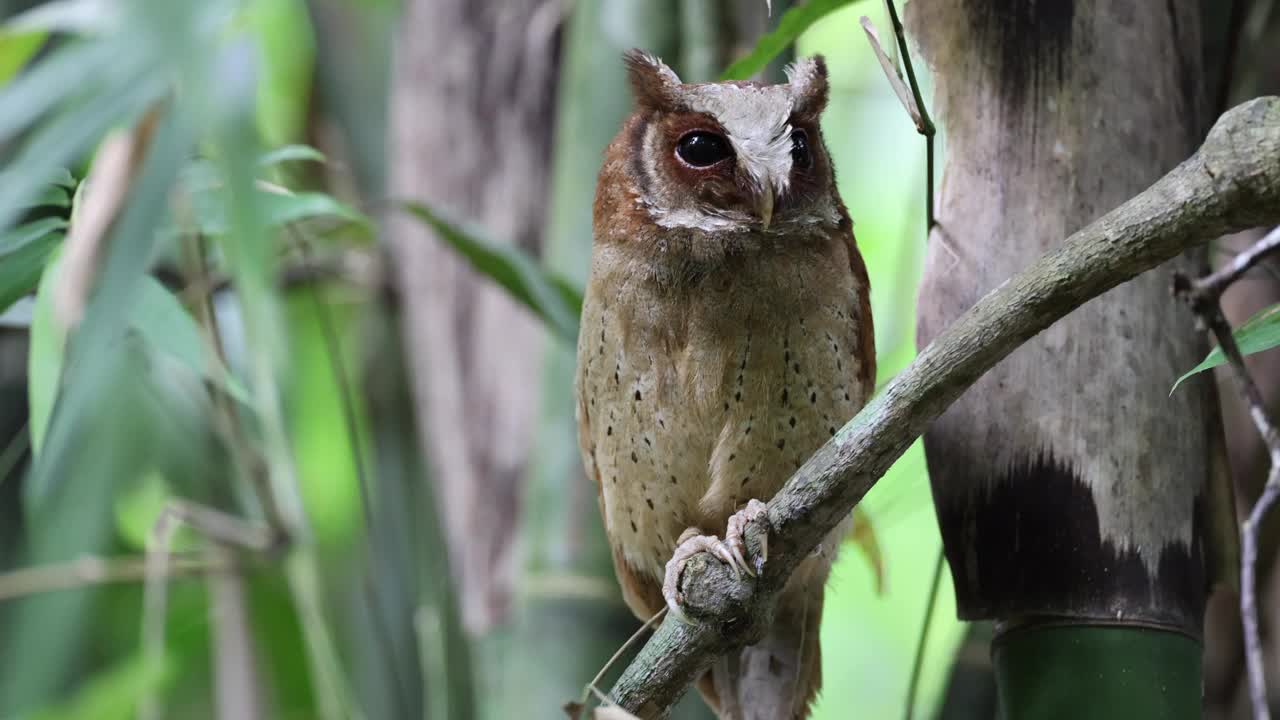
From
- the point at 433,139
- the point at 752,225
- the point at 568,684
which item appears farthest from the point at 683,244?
the point at 433,139

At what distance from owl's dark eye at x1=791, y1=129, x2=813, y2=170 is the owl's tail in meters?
0.54

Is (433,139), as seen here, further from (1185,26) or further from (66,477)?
(1185,26)

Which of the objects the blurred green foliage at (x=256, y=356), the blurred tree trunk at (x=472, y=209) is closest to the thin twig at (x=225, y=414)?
the blurred green foliage at (x=256, y=356)

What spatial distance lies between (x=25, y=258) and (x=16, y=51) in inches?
22.9

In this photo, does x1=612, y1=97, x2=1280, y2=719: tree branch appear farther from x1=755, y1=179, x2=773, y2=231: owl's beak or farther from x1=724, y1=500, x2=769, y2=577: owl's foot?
x1=755, y1=179, x2=773, y2=231: owl's beak

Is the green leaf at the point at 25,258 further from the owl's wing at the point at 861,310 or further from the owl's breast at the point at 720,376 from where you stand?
the owl's wing at the point at 861,310

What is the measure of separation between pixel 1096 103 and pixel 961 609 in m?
0.48

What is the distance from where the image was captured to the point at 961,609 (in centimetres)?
118

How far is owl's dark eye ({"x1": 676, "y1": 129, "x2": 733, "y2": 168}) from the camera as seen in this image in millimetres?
1353

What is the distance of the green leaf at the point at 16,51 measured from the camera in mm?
1618

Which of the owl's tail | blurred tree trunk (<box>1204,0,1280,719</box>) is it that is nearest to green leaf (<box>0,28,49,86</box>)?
the owl's tail

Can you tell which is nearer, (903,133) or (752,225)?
(752,225)

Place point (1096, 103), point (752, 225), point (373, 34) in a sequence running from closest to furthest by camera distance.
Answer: point (1096, 103)
point (752, 225)
point (373, 34)

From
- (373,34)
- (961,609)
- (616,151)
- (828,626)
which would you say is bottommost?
(961,609)
